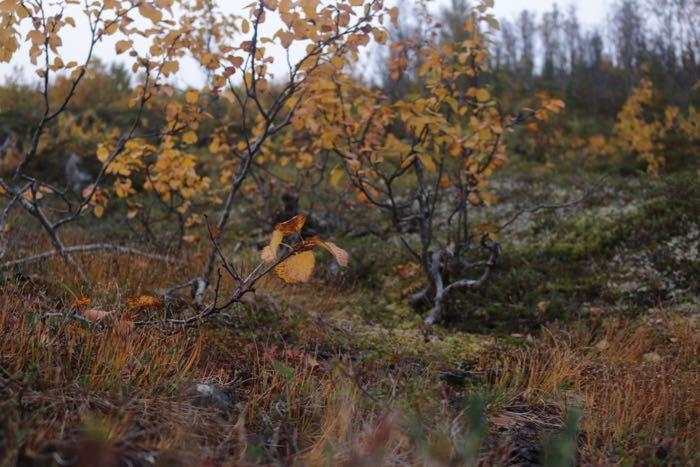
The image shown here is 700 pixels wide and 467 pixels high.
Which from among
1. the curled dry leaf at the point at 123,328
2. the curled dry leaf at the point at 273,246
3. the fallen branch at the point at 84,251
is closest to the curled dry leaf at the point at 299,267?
the curled dry leaf at the point at 273,246

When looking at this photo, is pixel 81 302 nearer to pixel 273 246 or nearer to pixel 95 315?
pixel 95 315

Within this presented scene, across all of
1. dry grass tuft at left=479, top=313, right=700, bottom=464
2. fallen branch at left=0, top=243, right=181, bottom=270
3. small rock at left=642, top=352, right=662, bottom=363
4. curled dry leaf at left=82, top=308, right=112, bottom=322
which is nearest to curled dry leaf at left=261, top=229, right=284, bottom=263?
curled dry leaf at left=82, top=308, right=112, bottom=322

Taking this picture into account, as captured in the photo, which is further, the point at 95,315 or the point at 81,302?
the point at 81,302

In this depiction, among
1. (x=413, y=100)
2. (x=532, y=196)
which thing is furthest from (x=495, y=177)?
(x=413, y=100)

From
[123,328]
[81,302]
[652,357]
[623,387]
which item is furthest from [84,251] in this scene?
[652,357]

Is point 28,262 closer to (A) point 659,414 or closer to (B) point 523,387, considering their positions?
(B) point 523,387

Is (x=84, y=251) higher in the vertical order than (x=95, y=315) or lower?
higher

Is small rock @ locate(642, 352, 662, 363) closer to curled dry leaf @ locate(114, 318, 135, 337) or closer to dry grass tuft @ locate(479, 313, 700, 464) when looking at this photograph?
dry grass tuft @ locate(479, 313, 700, 464)

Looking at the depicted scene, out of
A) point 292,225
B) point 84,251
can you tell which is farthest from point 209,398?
point 84,251

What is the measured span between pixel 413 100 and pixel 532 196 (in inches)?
220

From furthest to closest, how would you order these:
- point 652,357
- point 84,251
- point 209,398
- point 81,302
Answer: point 84,251 → point 652,357 → point 81,302 → point 209,398

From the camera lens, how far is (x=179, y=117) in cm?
404

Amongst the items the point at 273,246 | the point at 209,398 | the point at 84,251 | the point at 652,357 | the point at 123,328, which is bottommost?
the point at 652,357

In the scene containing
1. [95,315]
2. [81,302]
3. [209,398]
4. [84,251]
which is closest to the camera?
[209,398]
